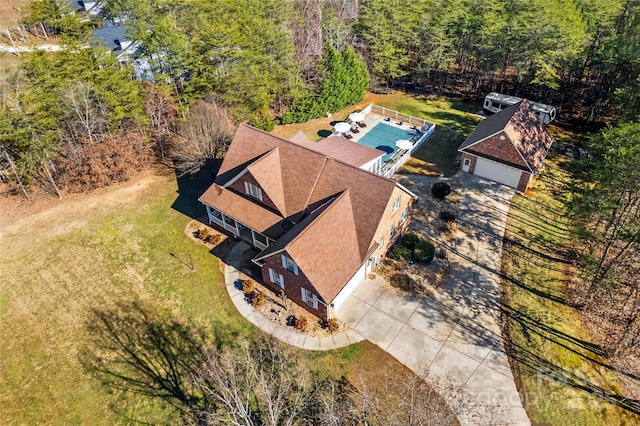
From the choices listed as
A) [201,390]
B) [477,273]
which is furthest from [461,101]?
[201,390]

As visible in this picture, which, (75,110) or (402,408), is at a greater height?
(75,110)

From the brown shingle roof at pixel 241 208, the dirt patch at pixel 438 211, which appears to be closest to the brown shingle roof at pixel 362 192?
the brown shingle roof at pixel 241 208

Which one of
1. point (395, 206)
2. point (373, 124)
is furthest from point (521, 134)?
point (395, 206)

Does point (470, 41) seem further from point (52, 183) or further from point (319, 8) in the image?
point (52, 183)

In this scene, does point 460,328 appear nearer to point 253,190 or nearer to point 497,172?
point 253,190

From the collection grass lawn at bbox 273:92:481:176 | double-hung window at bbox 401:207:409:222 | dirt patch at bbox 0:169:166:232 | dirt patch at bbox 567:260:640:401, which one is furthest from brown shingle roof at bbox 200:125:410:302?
dirt patch at bbox 567:260:640:401

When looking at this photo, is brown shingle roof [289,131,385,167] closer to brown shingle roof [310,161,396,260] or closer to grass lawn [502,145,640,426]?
brown shingle roof [310,161,396,260]
